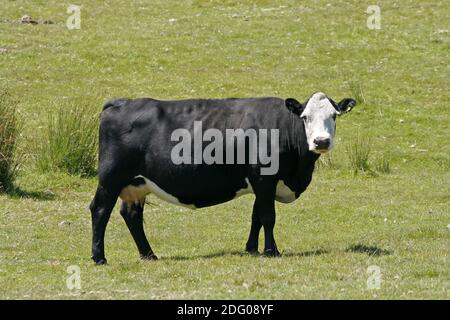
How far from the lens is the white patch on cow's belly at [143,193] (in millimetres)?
13625

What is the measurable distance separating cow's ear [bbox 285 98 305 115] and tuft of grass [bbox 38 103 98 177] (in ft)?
24.1

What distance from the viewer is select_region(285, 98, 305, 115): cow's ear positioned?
528 inches

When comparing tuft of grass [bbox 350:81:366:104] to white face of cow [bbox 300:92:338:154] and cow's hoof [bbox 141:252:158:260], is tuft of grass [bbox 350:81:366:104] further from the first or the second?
cow's hoof [bbox 141:252:158:260]

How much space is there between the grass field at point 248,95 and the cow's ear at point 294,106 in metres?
1.78

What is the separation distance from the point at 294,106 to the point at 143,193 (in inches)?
87.3

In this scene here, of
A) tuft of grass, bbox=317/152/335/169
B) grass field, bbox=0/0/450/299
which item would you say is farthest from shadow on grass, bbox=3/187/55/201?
tuft of grass, bbox=317/152/335/169

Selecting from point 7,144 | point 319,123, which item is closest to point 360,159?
point 7,144

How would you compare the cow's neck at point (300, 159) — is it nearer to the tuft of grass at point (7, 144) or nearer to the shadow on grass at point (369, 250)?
the shadow on grass at point (369, 250)

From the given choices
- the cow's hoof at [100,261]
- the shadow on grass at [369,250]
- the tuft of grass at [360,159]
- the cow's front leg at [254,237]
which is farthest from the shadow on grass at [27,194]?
the shadow on grass at [369,250]

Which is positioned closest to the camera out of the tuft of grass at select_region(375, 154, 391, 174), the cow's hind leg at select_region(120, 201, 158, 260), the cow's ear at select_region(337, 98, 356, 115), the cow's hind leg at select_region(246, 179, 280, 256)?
the cow's hind leg at select_region(246, 179, 280, 256)

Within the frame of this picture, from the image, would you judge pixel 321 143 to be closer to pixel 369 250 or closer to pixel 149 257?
pixel 369 250

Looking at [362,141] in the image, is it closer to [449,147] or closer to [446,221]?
[449,147]

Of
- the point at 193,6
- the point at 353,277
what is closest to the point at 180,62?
the point at 193,6

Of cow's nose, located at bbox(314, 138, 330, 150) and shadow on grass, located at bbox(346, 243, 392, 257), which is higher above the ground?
cow's nose, located at bbox(314, 138, 330, 150)
